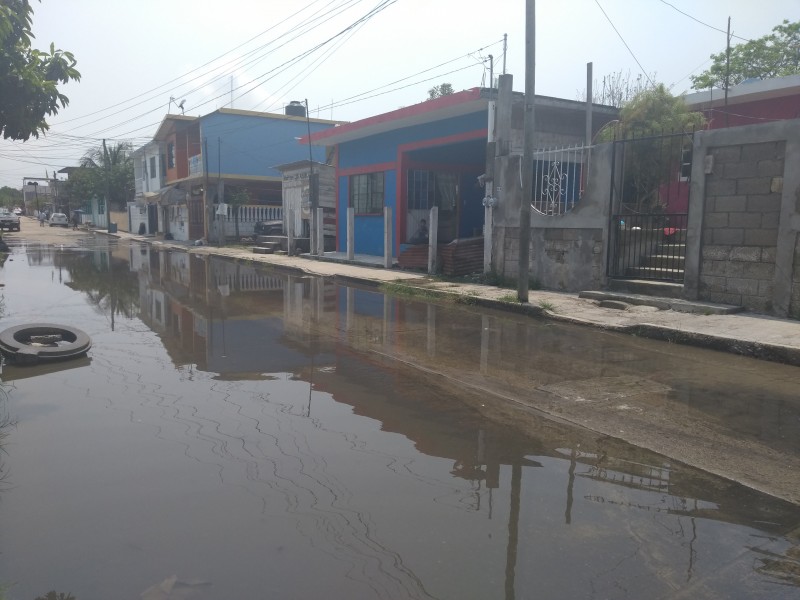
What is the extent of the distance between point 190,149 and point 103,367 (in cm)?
3585

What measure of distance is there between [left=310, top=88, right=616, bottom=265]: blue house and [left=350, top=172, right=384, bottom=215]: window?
36 millimetres

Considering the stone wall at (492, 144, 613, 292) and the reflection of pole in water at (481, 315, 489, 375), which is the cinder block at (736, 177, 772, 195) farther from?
the reflection of pole in water at (481, 315, 489, 375)

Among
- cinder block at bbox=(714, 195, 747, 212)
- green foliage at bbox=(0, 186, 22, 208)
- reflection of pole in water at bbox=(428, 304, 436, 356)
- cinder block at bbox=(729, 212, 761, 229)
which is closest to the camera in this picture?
reflection of pole in water at bbox=(428, 304, 436, 356)

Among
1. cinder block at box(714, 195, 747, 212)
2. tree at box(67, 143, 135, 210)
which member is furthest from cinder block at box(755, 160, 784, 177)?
tree at box(67, 143, 135, 210)

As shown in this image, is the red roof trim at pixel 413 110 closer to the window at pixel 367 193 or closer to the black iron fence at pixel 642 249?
the window at pixel 367 193

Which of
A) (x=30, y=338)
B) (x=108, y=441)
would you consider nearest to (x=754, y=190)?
(x=108, y=441)

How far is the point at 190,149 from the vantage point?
133 ft

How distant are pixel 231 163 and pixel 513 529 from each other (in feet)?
121

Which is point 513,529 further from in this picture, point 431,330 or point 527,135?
point 527,135

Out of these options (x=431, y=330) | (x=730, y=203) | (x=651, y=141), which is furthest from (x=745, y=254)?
(x=431, y=330)

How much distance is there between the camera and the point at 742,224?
10164 millimetres

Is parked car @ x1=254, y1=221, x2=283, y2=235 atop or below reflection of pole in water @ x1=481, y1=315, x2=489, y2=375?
atop

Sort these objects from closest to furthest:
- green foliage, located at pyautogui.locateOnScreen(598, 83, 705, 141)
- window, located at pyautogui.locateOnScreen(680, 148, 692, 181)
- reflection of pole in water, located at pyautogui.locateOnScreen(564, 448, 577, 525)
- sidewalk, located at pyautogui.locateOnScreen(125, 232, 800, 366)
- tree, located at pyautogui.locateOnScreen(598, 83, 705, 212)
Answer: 1. reflection of pole in water, located at pyautogui.locateOnScreen(564, 448, 577, 525)
2. sidewalk, located at pyautogui.locateOnScreen(125, 232, 800, 366)
3. window, located at pyautogui.locateOnScreen(680, 148, 692, 181)
4. tree, located at pyautogui.locateOnScreen(598, 83, 705, 212)
5. green foliage, located at pyautogui.locateOnScreen(598, 83, 705, 141)

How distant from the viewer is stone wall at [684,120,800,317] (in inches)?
375
